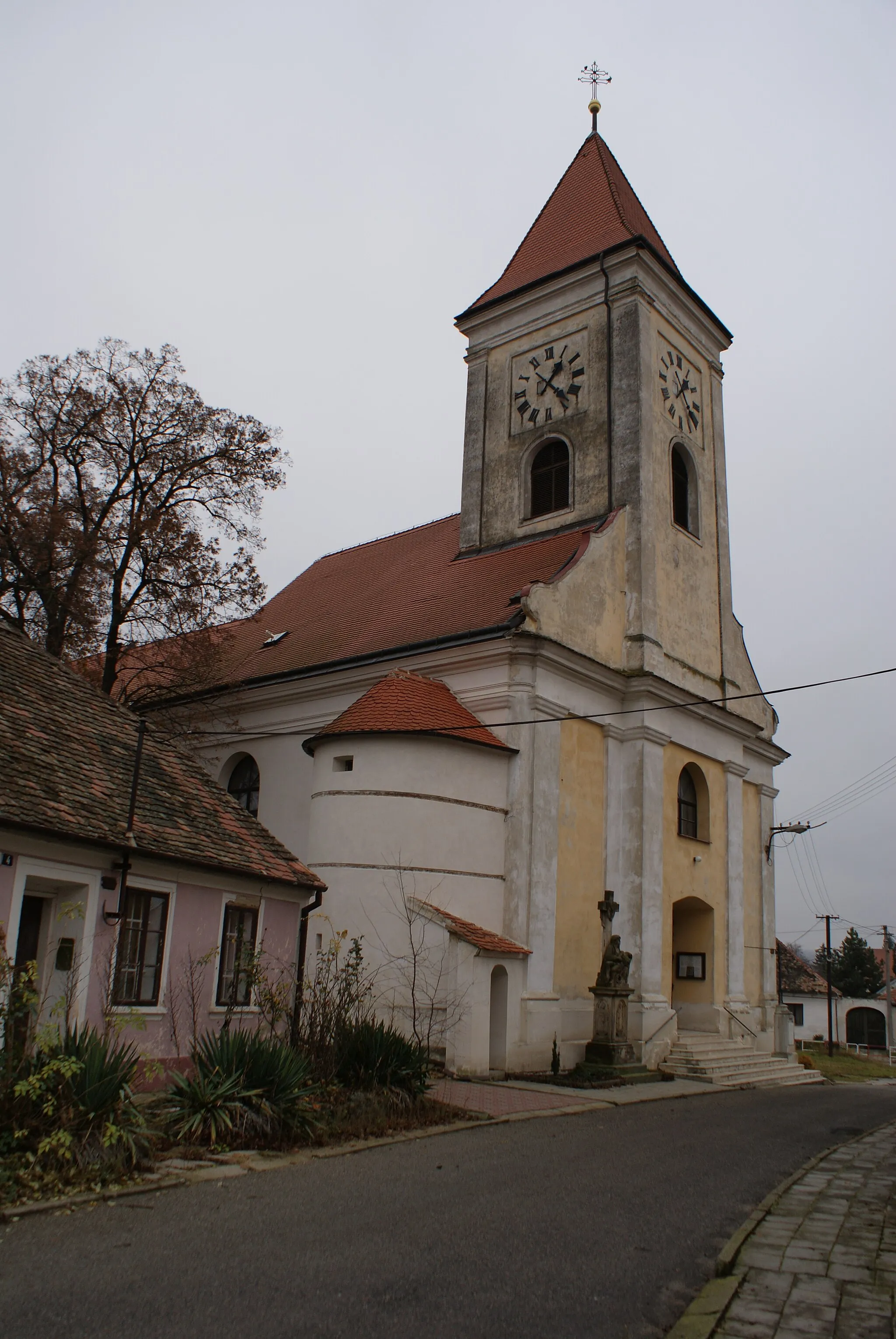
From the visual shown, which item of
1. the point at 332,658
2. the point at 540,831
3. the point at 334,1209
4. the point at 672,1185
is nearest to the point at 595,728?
the point at 540,831

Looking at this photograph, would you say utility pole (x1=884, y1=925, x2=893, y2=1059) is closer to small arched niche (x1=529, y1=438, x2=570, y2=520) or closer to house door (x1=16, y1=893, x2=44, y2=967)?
small arched niche (x1=529, y1=438, x2=570, y2=520)

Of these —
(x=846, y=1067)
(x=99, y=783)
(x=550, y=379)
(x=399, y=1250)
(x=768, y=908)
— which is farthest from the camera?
(x=846, y=1067)

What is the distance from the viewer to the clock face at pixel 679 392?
24.9m

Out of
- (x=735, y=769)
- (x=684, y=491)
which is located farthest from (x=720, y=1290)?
(x=684, y=491)

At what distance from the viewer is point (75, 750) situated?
12.5 m

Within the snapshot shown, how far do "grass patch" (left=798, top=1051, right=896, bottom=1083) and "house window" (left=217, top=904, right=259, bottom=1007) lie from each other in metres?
15.7

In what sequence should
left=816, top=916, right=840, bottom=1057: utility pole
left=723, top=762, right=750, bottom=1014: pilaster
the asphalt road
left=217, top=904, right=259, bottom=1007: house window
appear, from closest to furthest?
the asphalt road → left=217, top=904, right=259, bottom=1007: house window → left=723, top=762, right=750, bottom=1014: pilaster → left=816, top=916, right=840, bottom=1057: utility pole

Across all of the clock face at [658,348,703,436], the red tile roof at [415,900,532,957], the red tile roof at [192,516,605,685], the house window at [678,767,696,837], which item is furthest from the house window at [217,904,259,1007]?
the clock face at [658,348,703,436]

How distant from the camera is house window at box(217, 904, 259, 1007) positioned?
1328 cm

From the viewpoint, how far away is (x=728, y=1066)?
20.6 meters

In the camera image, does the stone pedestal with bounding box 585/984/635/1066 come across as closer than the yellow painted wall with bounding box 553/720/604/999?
Yes

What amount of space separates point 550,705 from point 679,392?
10.3 metres

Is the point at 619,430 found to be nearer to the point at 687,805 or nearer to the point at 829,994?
the point at 687,805

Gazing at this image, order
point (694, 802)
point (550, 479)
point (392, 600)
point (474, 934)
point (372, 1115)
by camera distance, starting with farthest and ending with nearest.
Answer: point (392, 600), point (550, 479), point (694, 802), point (474, 934), point (372, 1115)
